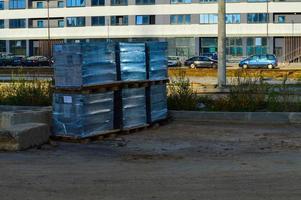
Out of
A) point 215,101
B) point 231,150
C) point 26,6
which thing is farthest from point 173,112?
point 26,6

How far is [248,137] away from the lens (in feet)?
42.2

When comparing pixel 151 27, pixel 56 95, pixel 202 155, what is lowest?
pixel 202 155

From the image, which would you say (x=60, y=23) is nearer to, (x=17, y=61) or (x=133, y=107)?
(x=17, y=61)

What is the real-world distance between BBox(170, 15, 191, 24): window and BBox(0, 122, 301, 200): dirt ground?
3002 inches

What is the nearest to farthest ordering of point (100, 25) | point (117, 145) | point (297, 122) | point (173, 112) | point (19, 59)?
point (117, 145), point (297, 122), point (173, 112), point (19, 59), point (100, 25)

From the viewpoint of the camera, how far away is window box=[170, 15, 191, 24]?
8888 centimetres

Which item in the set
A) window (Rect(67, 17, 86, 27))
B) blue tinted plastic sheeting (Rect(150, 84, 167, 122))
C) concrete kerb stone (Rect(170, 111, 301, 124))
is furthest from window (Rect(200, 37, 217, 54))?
blue tinted plastic sheeting (Rect(150, 84, 167, 122))

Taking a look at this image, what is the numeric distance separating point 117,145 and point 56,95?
1768 mm

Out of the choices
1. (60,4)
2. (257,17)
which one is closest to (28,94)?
(257,17)

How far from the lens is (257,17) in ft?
281

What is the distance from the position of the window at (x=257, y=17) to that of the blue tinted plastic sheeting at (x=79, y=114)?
75.1 metres

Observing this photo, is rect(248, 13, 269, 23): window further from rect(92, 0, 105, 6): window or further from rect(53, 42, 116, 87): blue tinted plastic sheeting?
rect(53, 42, 116, 87): blue tinted plastic sheeting

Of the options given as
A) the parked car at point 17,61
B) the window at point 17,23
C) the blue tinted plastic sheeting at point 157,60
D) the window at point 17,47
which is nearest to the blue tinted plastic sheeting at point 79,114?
the blue tinted plastic sheeting at point 157,60

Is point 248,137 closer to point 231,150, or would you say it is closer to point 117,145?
point 231,150
